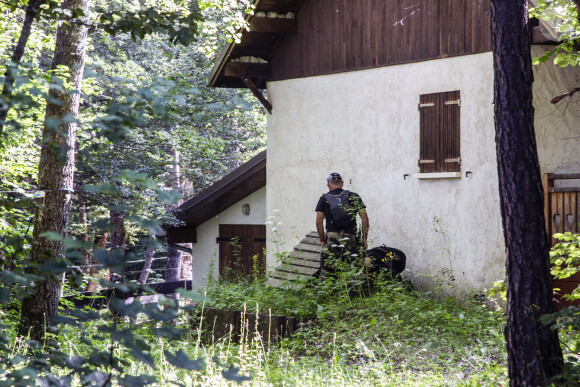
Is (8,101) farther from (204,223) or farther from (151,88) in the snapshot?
(204,223)

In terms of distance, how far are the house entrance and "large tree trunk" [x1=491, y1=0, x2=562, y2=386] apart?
10529 millimetres

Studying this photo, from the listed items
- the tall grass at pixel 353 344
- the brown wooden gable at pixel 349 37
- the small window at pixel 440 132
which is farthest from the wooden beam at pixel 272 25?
the tall grass at pixel 353 344

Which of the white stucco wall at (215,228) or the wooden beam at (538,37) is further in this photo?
the white stucco wall at (215,228)

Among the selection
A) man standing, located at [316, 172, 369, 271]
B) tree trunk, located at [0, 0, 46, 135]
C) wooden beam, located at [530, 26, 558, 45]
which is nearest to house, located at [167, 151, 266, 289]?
man standing, located at [316, 172, 369, 271]

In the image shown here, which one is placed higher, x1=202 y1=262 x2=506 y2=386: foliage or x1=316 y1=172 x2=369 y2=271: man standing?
x1=316 y1=172 x2=369 y2=271: man standing

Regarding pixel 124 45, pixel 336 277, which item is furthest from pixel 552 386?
pixel 124 45

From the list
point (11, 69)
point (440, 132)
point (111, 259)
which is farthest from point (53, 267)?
point (440, 132)

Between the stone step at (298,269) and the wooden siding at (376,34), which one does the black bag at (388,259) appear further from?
the wooden siding at (376,34)

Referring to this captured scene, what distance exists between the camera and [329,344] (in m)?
8.38

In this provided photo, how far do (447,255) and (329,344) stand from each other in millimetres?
3677

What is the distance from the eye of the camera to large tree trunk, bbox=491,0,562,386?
543cm

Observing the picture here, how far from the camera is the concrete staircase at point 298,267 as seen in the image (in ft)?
36.8

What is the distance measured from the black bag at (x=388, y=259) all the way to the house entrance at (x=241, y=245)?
16.3ft

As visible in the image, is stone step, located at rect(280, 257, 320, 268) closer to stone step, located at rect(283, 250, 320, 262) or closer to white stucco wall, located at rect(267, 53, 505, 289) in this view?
stone step, located at rect(283, 250, 320, 262)
